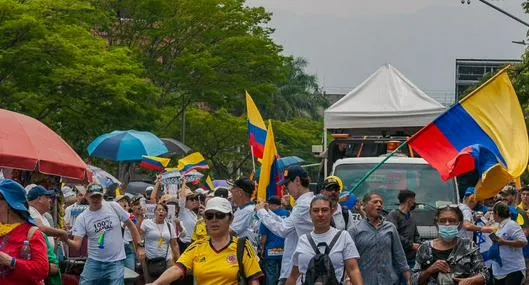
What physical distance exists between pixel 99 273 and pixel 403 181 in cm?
506

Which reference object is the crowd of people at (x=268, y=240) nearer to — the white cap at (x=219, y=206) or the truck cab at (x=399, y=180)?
the white cap at (x=219, y=206)

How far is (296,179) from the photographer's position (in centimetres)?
1091

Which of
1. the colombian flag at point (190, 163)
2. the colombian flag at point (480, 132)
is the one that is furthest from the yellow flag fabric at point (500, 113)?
the colombian flag at point (190, 163)

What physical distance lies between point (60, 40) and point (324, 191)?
844 inches

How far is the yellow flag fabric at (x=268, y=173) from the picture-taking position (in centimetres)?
1256

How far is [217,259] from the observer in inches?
313

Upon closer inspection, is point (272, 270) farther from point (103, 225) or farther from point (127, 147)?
point (127, 147)

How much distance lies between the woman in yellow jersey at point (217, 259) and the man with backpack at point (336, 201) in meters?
2.87

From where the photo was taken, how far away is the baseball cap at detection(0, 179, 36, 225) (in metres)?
7.48

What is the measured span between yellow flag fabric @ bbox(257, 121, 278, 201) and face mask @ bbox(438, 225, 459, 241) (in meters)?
3.21

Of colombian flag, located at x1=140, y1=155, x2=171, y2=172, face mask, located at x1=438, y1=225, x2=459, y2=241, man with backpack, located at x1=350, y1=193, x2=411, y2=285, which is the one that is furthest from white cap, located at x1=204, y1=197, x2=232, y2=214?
colombian flag, located at x1=140, y1=155, x2=171, y2=172

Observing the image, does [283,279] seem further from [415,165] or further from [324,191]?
[415,165]

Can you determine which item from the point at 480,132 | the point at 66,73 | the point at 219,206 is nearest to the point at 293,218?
the point at 219,206

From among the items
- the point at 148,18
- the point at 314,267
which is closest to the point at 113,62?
the point at 148,18
